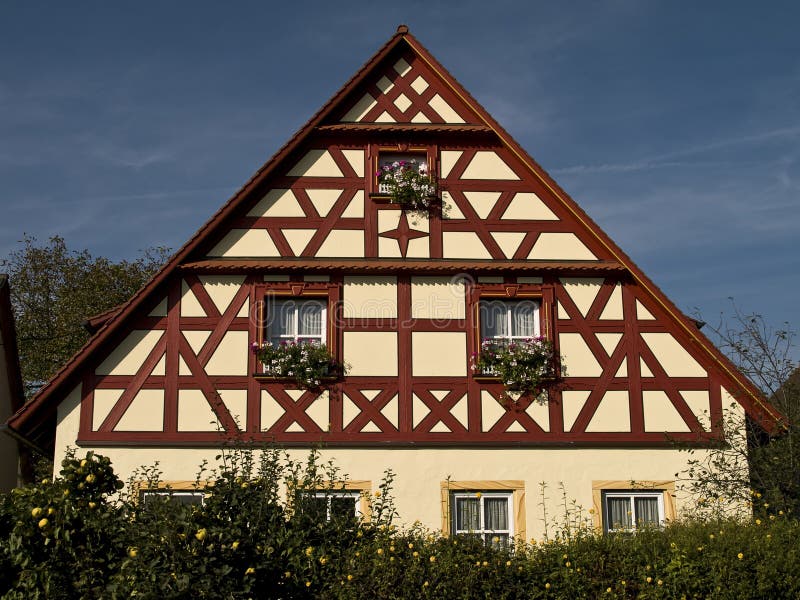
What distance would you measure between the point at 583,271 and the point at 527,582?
6138 millimetres

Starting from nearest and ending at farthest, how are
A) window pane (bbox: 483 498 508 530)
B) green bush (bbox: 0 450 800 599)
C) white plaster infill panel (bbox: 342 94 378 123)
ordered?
green bush (bbox: 0 450 800 599) → window pane (bbox: 483 498 508 530) → white plaster infill panel (bbox: 342 94 378 123)

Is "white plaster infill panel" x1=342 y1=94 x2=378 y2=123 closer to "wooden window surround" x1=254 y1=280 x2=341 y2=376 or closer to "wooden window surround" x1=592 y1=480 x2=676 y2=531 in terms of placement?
"wooden window surround" x1=254 y1=280 x2=341 y2=376

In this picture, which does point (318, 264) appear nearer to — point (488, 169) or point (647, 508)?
point (488, 169)

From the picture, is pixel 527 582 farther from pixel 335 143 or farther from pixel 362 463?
pixel 335 143

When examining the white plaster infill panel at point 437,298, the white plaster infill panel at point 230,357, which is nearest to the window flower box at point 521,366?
the white plaster infill panel at point 437,298

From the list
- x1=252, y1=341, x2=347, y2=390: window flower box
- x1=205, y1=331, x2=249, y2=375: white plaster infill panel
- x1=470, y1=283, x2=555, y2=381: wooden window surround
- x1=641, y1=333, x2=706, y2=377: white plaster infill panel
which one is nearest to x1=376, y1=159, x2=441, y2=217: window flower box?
x1=470, y1=283, x2=555, y2=381: wooden window surround

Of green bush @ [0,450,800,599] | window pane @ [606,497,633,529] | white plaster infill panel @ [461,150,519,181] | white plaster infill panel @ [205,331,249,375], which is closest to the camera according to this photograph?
green bush @ [0,450,800,599]

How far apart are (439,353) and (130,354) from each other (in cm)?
470

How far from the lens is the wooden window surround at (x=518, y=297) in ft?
47.9

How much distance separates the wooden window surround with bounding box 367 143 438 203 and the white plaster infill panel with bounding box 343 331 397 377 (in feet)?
7.34

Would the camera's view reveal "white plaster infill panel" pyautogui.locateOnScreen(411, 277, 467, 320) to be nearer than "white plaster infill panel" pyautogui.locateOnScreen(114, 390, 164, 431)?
No

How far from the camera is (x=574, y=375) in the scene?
47.4 ft

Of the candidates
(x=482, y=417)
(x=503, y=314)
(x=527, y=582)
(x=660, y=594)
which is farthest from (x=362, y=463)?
(x=660, y=594)

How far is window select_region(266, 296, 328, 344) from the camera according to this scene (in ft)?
47.7
